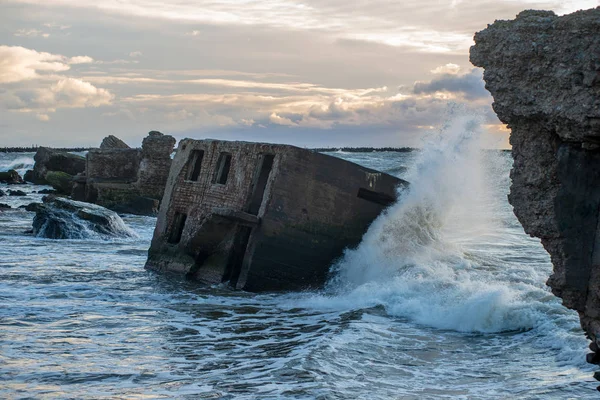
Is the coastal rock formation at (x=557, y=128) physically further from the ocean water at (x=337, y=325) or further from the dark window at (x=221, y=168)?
the dark window at (x=221, y=168)

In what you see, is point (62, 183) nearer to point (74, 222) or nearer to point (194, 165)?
point (74, 222)

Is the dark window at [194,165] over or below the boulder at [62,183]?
over

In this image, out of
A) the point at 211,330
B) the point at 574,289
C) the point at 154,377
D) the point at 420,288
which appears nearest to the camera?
the point at 574,289

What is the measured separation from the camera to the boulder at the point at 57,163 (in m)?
40.0

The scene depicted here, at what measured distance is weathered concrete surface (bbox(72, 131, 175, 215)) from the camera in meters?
25.8

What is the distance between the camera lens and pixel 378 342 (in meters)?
8.68

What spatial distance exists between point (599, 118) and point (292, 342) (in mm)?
4879

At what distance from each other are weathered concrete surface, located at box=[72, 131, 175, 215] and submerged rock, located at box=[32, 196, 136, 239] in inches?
228

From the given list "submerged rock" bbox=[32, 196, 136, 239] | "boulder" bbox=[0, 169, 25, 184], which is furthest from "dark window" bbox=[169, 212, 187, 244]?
"boulder" bbox=[0, 169, 25, 184]

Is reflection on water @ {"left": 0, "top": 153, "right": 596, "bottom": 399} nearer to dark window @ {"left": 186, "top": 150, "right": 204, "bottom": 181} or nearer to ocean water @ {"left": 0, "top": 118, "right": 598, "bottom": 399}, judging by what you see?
ocean water @ {"left": 0, "top": 118, "right": 598, "bottom": 399}

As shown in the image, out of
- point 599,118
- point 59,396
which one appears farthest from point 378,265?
point 599,118

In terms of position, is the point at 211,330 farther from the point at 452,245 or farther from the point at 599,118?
the point at 452,245

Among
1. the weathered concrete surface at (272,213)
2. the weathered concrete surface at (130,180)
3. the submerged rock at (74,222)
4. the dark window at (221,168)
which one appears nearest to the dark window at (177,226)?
the weathered concrete surface at (272,213)

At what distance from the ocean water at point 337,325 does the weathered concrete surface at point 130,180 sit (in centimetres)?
933
